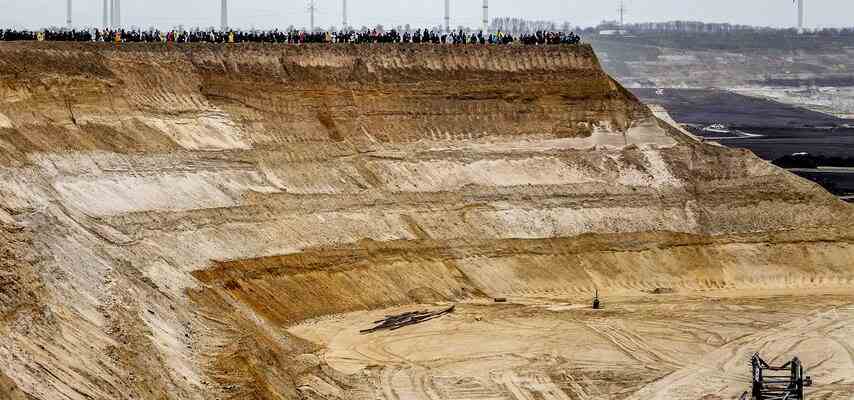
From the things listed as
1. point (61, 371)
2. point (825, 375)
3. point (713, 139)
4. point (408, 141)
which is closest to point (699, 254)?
point (408, 141)

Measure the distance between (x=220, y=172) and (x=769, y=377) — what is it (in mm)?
24793

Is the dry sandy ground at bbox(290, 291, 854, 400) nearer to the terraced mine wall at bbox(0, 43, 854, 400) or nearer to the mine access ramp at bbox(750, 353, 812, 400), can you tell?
the mine access ramp at bbox(750, 353, 812, 400)

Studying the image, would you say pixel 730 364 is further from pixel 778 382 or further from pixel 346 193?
pixel 346 193

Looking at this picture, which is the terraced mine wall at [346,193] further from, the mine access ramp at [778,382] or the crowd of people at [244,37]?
the mine access ramp at [778,382]

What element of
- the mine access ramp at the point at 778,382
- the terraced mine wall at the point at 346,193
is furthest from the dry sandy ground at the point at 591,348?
the terraced mine wall at the point at 346,193

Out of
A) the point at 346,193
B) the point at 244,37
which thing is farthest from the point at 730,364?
the point at 244,37

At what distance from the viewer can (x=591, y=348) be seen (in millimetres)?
56938

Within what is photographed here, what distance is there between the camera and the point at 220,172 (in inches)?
2566

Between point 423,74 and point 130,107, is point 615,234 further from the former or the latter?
point 130,107

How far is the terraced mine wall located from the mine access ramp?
41.0 ft

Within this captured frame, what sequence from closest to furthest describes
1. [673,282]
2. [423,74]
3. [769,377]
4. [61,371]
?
[61,371] → [769,377] → [673,282] → [423,74]

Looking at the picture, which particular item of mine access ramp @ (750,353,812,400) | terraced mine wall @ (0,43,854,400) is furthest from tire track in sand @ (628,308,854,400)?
terraced mine wall @ (0,43,854,400)

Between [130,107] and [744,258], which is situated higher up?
[130,107]

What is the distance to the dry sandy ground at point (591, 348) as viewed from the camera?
167 feet
